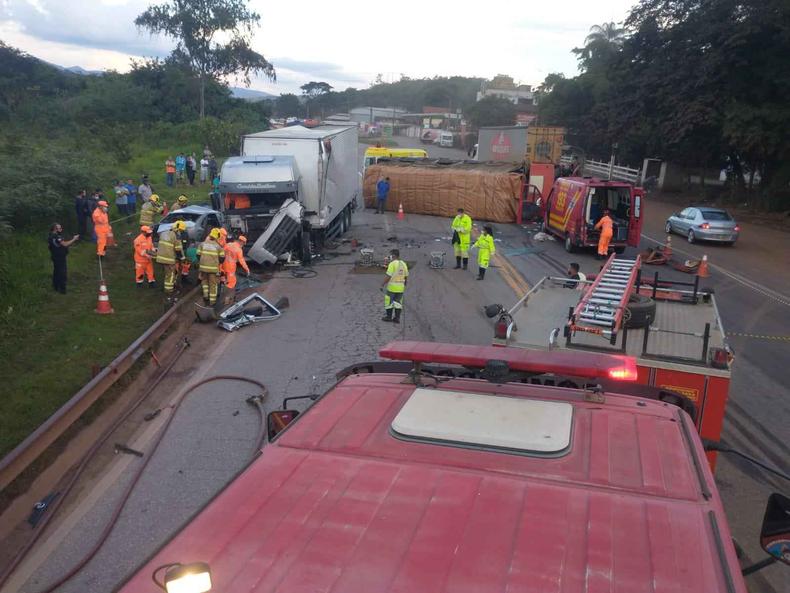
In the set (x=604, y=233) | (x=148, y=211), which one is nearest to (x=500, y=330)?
(x=148, y=211)

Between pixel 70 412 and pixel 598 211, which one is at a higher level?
pixel 598 211

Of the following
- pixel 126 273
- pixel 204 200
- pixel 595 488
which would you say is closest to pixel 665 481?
pixel 595 488

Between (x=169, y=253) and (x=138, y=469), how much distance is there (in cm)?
688

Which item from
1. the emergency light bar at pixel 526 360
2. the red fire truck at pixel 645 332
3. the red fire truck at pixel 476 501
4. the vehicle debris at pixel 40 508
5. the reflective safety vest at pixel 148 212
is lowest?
the vehicle debris at pixel 40 508

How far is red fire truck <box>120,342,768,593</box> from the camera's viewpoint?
7.07 ft

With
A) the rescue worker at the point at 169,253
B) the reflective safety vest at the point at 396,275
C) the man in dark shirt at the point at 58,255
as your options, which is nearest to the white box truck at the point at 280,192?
the rescue worker at the point at 169,253

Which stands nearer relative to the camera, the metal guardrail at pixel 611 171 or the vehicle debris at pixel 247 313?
the vehicle debris at pixel 247 313

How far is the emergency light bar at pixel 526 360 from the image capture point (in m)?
3.50

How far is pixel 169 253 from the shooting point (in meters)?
12.8

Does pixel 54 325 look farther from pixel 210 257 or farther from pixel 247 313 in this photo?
pixel 247 313

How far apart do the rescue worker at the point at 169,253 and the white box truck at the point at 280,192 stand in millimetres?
2566

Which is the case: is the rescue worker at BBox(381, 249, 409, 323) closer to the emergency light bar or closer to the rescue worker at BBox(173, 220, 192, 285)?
the rescue worker at BBox(173, 220, 192, 285)

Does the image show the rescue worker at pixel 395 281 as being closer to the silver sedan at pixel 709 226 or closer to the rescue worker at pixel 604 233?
the rescue worker at pixel 604 233

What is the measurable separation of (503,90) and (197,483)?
120899 millimetres
